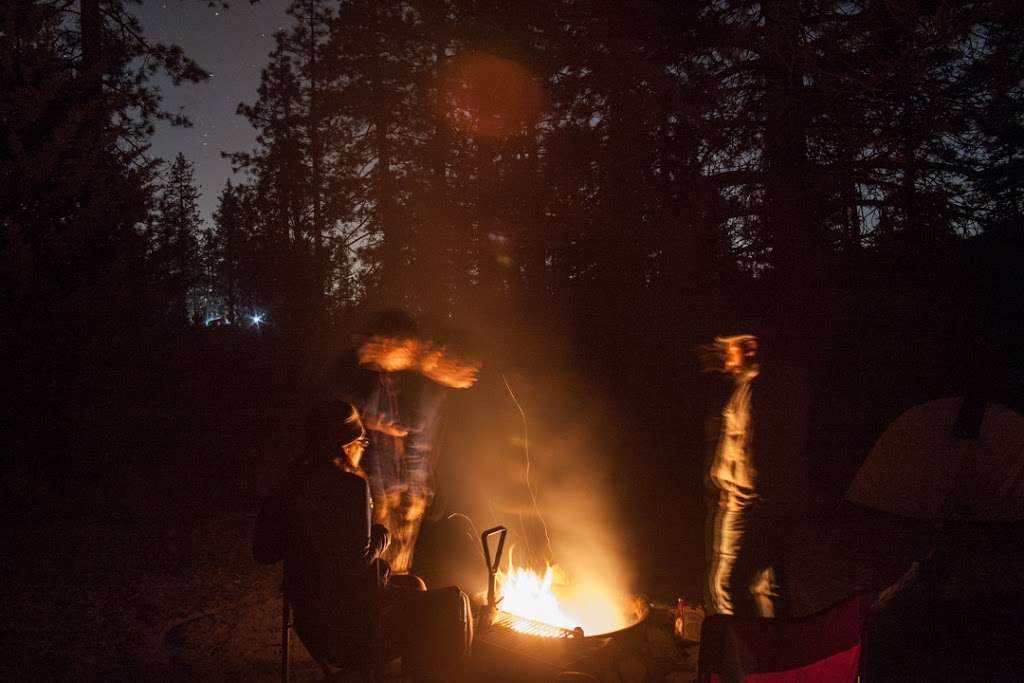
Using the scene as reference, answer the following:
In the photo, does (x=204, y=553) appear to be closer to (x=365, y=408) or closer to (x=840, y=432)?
(x=365, y=408)

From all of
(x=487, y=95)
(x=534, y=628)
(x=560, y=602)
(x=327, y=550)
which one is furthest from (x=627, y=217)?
(x=327, y=550)

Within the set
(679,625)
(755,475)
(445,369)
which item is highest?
(445,369)

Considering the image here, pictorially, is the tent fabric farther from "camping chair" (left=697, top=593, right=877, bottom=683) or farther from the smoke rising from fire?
"camping chair" (left=697, top=593, right=877, bottom=683)

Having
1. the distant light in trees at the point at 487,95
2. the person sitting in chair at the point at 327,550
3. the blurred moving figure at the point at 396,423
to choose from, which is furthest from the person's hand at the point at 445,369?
the distant light in trees at the point at 487,95

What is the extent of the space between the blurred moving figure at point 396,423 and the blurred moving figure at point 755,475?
2.05 metres

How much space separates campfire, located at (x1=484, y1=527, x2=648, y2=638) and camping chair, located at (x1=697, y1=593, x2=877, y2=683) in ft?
6.48

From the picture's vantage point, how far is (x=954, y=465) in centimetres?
770

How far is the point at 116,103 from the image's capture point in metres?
10.0

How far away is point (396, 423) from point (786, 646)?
3.02 m

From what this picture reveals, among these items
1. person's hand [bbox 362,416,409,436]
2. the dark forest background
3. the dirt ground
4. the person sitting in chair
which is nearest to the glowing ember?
the dirt ground

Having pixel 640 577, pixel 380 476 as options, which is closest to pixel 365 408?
pixel 380 476

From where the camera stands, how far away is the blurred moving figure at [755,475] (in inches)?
181

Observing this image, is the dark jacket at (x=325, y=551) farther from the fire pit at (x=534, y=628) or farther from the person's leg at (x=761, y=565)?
the person's leg at (x=761, y=565)

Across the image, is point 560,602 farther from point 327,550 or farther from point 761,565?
point 327,550
